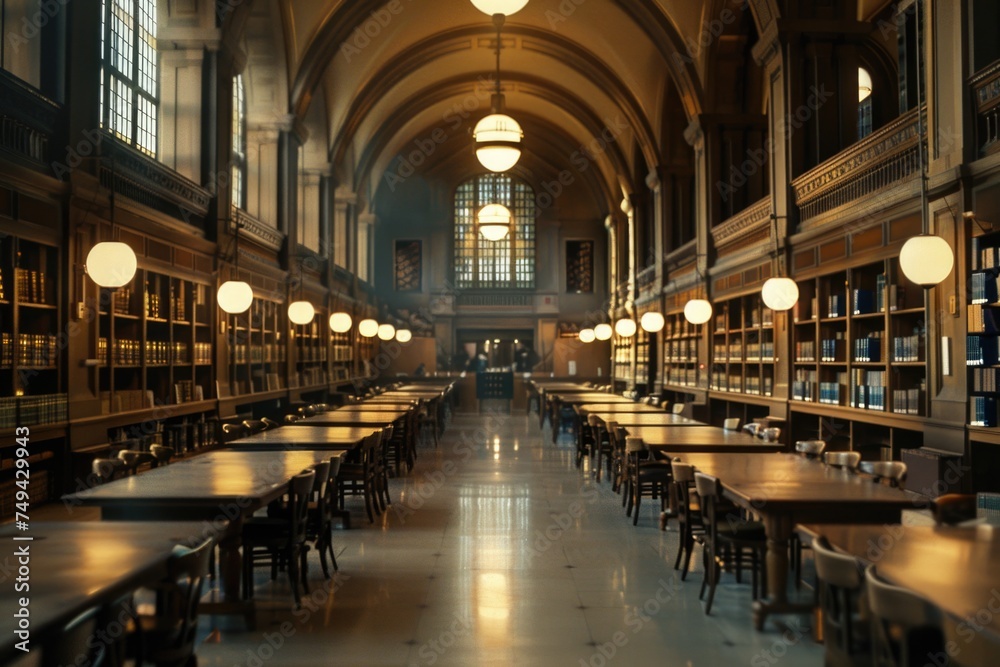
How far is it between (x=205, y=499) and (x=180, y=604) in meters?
1.18

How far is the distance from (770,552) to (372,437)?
12.3ft

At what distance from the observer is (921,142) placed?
21.5 feet

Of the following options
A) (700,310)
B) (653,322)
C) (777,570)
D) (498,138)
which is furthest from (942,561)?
(653,322)

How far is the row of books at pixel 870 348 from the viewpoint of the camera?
25.5 ft

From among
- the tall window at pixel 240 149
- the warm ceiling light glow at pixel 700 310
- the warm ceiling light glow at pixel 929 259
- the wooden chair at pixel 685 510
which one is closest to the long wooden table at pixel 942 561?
the wooden chair at pixel 685 510

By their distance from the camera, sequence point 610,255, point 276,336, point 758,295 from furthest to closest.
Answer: point 610,255 < point 276,336 < point 758,295

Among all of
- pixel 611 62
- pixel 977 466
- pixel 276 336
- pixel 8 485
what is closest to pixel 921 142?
pixel 977 466

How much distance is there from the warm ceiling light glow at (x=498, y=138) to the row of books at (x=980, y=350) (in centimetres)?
682

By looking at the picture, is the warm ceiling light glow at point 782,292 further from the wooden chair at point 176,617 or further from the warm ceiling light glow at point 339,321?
the warm ceiling light glow at point 339,321

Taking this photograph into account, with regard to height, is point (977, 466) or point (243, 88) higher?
point (243, 88)

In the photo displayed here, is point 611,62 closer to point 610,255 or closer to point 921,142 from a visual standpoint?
point 610,255

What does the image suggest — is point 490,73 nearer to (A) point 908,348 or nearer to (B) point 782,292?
(B) point 782,292

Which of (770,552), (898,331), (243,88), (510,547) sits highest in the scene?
(243,88)

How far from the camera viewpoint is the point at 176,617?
2967 millimetres
